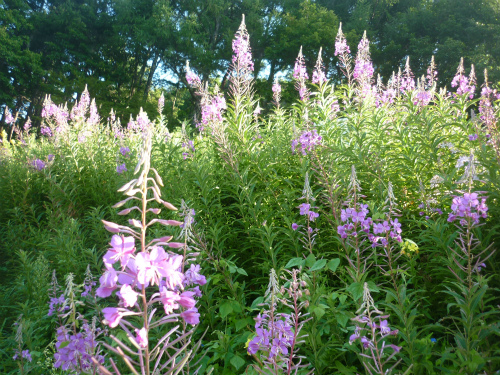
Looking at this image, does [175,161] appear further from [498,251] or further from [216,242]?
[498,251]

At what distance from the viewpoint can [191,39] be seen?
77.6ft

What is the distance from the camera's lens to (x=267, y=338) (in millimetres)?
1524

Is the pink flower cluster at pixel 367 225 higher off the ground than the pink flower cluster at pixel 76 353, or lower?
higher

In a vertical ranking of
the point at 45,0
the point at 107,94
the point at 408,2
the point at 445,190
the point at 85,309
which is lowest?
the point at 85,309

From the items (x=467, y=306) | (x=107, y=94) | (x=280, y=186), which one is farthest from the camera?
(x=107, y=94)

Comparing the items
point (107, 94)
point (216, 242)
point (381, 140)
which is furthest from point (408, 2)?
point (216, 242)

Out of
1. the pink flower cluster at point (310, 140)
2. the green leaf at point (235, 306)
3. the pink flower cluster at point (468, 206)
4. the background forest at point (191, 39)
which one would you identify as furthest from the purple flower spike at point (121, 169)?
the background forest at point (191, 39)

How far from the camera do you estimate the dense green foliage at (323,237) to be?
214 centimetres

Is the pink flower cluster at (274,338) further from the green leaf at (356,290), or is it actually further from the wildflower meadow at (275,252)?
the green leaf at (356,290)

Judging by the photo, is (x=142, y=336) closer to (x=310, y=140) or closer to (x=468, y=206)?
(x=468, y=206)

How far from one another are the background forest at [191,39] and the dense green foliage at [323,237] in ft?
57.3

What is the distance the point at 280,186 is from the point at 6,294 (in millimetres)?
3154

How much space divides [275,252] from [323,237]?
0.52 m

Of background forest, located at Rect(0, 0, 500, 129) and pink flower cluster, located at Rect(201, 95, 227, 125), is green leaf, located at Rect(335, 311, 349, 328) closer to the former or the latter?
pink flower cluster, located at Rect(201, 95, 227, 125)
